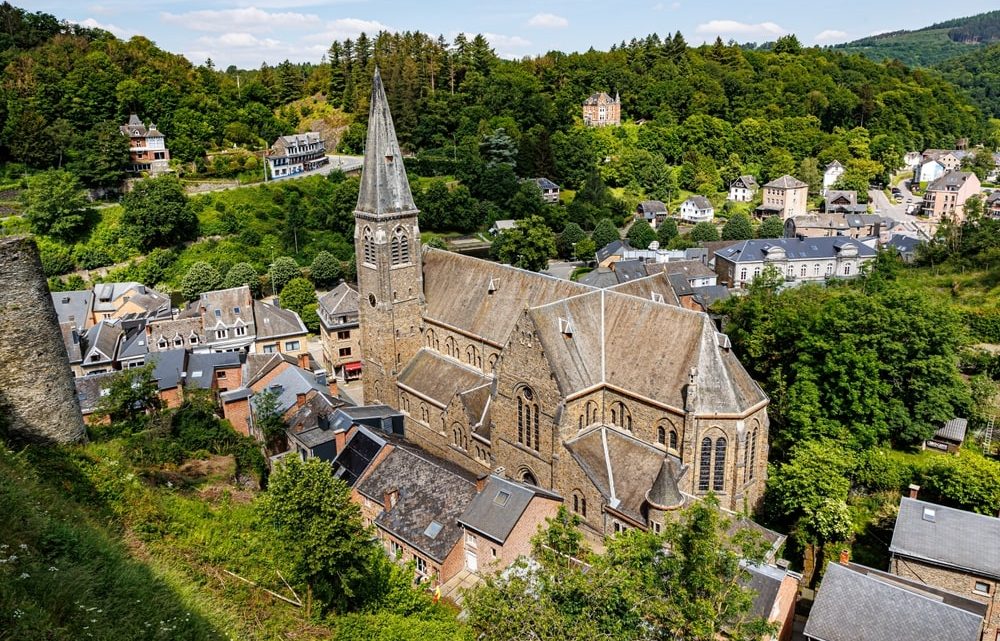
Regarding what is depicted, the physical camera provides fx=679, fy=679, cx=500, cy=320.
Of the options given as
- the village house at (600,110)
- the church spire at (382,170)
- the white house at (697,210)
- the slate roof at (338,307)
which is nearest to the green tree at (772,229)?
the white house at (697,210)

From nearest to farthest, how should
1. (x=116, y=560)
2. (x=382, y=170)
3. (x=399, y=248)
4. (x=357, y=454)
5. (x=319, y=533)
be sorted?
(x=116, y=560) < (x=319, y=533) < (x=357, y=454) < (x=382, y=170) < (x=399, y=248)

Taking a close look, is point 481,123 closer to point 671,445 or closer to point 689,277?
point 689,277

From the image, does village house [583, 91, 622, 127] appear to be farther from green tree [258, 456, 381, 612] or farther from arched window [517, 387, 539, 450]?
green tree [258, 456, 381, 612]

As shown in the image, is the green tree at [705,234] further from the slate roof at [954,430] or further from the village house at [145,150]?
the village house at [145,150]

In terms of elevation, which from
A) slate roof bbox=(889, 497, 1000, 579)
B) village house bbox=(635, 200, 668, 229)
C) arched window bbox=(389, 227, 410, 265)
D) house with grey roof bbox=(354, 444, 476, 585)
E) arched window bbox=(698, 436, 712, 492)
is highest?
arched window bbox=(389, 227, 410, 265)

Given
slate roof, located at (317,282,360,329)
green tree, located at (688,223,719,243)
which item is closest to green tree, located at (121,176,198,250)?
slate roof, located at (317,282,360,329)

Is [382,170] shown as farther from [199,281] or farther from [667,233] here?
[667,233]

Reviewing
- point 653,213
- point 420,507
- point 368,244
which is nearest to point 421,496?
point 420,507
